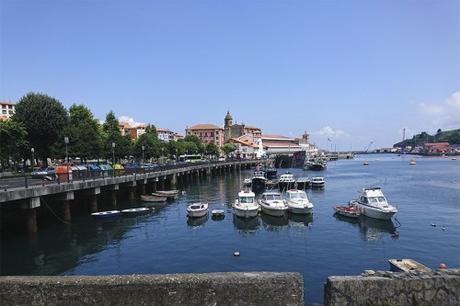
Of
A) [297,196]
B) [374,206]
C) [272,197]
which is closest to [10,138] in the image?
[272,197]

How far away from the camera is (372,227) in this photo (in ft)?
120

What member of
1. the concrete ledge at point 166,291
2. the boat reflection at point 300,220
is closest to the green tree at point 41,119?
the boat reflection at point 300,220

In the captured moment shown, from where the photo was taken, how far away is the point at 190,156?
154625 millimetres

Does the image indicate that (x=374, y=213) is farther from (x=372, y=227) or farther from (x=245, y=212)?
(x=245, y=212)

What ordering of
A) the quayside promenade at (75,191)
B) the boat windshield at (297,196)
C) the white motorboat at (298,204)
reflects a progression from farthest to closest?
1. the boat windshield at (297,196)
2. the white motorboat at (298,204)
3. the quayside promenade at (75,191)

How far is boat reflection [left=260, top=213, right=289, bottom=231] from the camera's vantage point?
37.2m

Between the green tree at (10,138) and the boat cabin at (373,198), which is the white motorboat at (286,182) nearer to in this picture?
the boat cabin at (373,198)

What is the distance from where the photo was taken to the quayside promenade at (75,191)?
31984 mm

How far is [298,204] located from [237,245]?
1480cm

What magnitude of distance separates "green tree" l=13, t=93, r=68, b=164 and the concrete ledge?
250ft

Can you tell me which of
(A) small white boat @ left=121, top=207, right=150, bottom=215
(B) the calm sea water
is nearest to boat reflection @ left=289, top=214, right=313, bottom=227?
(B) the calm sea water

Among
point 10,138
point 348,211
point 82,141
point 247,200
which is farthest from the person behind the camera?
point 82,141

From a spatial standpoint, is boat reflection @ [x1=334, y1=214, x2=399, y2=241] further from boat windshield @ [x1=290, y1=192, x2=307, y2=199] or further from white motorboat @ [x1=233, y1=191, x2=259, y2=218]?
white motorboat @ [x1=233, y1=191, x2=259, y2=218]

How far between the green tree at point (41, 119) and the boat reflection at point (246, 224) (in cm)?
5160
